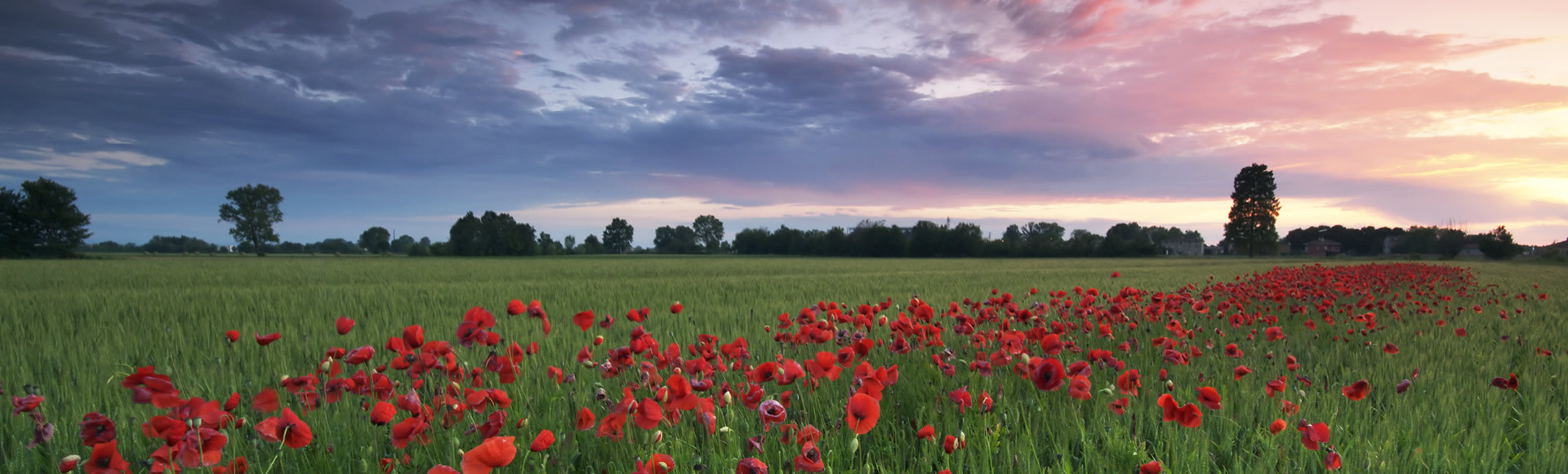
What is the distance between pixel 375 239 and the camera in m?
110

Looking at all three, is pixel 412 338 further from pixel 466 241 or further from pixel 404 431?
pixel 466 241

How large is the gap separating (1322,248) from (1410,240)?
20.9 m

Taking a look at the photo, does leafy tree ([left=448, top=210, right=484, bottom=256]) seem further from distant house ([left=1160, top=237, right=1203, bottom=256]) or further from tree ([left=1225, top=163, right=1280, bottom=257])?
distant house ([left=1160, top=237, right=1203, bottom=256])

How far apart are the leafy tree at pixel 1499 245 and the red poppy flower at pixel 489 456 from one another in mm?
94800

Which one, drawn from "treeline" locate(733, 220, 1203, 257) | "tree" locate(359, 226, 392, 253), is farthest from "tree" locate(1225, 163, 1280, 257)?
"tree" locate(359, 226, 392, 253)

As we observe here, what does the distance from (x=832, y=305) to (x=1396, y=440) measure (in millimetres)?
2777

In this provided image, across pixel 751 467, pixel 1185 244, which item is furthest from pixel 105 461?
pixel 1185 244

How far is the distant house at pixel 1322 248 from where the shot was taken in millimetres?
106938

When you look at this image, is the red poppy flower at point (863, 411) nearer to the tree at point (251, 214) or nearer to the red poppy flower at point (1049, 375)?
the red poppy flower at point (1049, 375)

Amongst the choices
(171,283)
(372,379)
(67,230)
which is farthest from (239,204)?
(372,379)

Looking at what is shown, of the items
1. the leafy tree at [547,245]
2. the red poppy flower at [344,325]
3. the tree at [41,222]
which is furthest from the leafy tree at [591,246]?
the red poppy flower at [344,325]

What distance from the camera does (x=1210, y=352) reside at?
4.40 m

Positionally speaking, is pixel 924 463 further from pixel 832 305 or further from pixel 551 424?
pixel 832 305

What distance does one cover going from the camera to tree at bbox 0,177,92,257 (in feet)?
152
